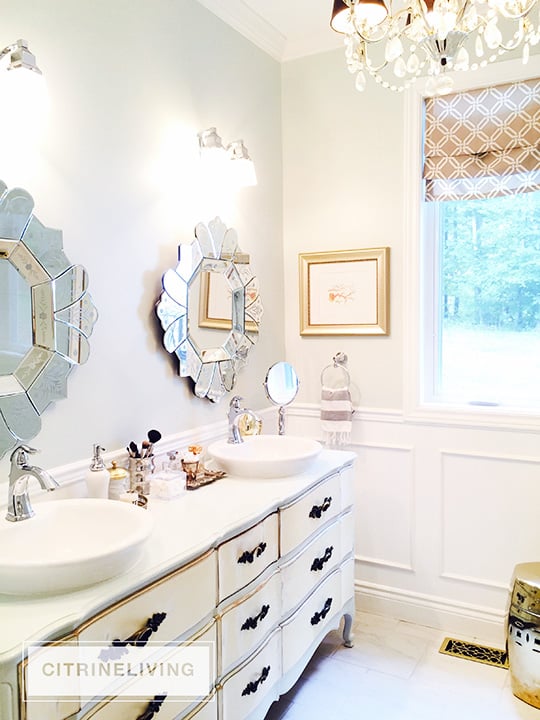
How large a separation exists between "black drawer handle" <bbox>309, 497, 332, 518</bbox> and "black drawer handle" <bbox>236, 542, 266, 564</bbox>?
0.35 m

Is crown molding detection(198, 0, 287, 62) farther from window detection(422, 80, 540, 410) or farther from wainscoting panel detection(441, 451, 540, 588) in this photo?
wainscoting panel detection(441, 451, 540, 588)

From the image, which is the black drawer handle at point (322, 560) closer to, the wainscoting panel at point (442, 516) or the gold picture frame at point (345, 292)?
the wainscoting panel at point (442, 516)

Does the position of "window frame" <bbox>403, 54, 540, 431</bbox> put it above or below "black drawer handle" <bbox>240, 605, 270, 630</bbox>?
above

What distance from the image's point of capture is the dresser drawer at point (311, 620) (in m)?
2.06

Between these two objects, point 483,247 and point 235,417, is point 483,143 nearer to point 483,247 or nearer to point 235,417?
point 483,247

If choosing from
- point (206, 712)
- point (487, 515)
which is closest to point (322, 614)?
point (206, 712)

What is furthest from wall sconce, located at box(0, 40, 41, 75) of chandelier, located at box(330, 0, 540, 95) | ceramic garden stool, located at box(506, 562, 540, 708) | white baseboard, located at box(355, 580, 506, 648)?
white baseboard, located at box(355, 580, 506, 648)

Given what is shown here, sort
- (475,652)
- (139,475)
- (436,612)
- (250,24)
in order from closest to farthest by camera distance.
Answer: (139,475), (475,652), (250,24), (436,612)

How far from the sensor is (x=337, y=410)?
2840 mm

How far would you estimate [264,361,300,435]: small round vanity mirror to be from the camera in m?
2.73

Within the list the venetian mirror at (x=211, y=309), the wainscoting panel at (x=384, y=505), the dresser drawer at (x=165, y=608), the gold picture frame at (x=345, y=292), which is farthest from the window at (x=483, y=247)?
the dresser drawer at (x=165, y=608)

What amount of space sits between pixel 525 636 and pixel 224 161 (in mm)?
2132

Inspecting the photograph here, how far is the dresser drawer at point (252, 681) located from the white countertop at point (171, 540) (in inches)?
17.0

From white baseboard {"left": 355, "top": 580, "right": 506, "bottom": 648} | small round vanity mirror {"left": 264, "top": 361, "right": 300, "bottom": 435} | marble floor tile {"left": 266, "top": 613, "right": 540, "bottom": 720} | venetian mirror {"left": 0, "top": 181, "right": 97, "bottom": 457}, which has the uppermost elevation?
venetian mirror {"left": 0, "top": 181, "right": 97, "bottom": 457}
